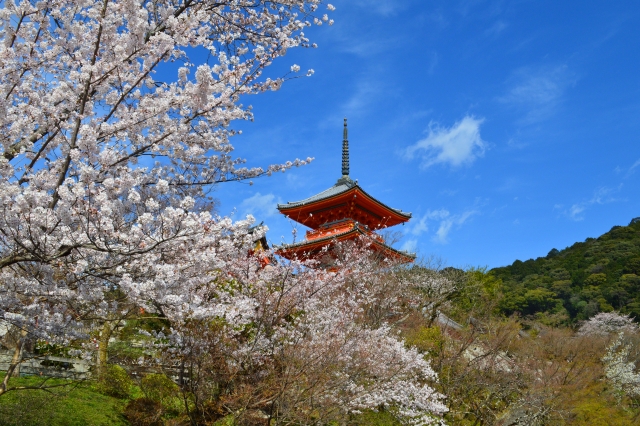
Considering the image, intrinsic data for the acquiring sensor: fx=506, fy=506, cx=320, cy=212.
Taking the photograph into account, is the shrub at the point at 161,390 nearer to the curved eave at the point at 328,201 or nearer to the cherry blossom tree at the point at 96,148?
the cherry blossom tree at the point at 96,148

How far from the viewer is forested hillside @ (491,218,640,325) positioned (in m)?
40.8

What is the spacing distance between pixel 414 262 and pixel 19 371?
1631 cm

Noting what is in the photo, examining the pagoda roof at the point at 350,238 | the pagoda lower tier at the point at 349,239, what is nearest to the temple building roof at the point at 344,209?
the pagoda lower tier at the point at 349,239

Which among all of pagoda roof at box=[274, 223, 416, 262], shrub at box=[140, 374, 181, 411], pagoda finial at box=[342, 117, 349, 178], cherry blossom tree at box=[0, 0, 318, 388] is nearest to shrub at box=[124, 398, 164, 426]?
shrub at box=[140, 374, 181, 411]

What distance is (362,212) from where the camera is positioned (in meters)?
22.2

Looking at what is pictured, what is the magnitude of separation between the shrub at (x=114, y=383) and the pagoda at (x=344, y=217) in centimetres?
1063

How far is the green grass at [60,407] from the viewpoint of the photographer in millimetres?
7430

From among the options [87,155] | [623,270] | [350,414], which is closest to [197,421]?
[350,414]

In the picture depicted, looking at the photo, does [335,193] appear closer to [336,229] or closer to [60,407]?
[336,229]

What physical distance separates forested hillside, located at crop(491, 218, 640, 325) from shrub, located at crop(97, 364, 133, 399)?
108 feet

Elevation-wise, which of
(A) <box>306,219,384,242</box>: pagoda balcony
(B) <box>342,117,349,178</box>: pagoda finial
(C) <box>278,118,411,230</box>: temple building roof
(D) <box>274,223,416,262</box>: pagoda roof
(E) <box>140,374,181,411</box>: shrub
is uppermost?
(B) <box>342,117,349,178</box>: pagoda finial

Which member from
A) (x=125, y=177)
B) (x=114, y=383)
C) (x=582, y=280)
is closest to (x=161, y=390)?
(x=114, y=383)

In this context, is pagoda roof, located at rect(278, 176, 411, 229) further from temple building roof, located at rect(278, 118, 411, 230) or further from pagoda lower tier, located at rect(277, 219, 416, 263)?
pagoda lower tier, located at rect(277, 219, 416, 263)

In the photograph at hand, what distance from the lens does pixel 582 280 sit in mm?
46062
